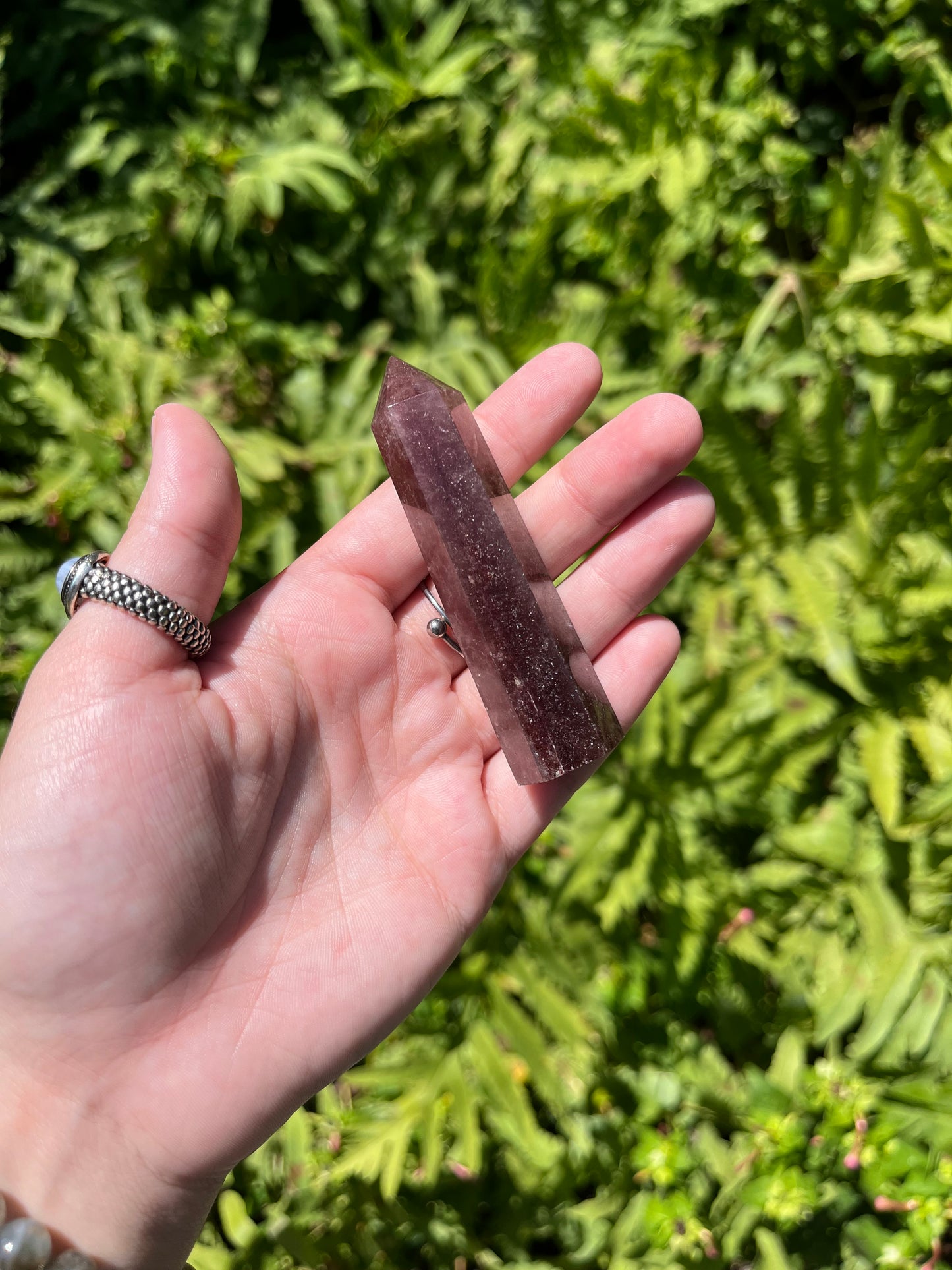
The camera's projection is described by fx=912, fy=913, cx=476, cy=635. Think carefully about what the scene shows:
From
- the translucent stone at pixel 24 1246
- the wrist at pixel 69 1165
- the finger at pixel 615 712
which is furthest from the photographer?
the finger at pixel 615 712

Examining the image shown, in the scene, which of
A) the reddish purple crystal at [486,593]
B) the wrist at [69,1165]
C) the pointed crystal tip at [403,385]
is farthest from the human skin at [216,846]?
the pointed crystal tip at [403,385]

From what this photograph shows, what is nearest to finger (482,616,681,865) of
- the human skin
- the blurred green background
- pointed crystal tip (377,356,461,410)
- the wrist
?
the human skin

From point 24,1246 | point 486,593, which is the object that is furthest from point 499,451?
point 24,1246

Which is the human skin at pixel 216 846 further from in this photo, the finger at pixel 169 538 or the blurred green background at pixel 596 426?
the blurred green background at pixel 596 426

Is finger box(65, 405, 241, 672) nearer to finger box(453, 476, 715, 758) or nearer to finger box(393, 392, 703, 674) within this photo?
finger box(393, 392, 703, 674)

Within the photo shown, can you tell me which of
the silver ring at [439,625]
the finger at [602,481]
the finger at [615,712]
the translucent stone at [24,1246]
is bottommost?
the translucent stone at [24,1246]
